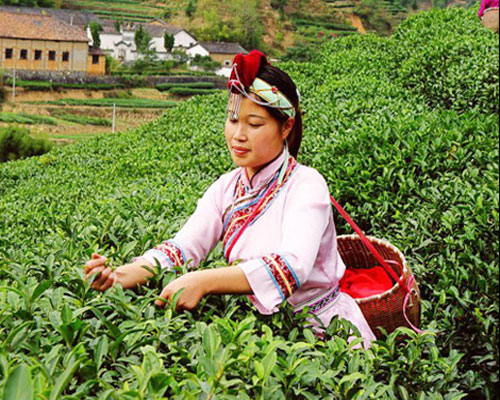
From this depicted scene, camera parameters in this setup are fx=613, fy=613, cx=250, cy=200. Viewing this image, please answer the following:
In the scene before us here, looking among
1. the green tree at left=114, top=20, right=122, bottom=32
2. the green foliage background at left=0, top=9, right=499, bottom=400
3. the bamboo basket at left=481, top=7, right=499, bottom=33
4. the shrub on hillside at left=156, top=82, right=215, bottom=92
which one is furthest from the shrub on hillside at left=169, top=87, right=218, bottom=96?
the bamboo basket at left=481, top=7, right=499, bottom=33

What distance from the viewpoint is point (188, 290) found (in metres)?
1.50

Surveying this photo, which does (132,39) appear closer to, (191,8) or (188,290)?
(191,8)

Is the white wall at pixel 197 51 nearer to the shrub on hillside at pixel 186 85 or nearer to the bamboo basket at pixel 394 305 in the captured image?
the shrub on hillside at pixel 186 85

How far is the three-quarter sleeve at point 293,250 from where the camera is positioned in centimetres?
158

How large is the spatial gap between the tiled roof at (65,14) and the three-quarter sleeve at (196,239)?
17321 mm

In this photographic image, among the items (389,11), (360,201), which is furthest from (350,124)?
(389,11)

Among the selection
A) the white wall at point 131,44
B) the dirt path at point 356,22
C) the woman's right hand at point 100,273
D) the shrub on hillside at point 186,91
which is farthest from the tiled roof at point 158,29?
the woman's right hand at point 100,273

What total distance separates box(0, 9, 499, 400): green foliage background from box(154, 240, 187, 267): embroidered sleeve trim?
0.49 ft

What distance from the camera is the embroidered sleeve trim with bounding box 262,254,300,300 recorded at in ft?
5.20

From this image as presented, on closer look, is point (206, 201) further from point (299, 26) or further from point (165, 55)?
point (165, 55)

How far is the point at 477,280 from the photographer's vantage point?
87.4 inches

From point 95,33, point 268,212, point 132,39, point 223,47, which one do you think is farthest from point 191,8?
point 268,212

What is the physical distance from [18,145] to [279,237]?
14.5m

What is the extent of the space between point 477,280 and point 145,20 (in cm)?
1839
